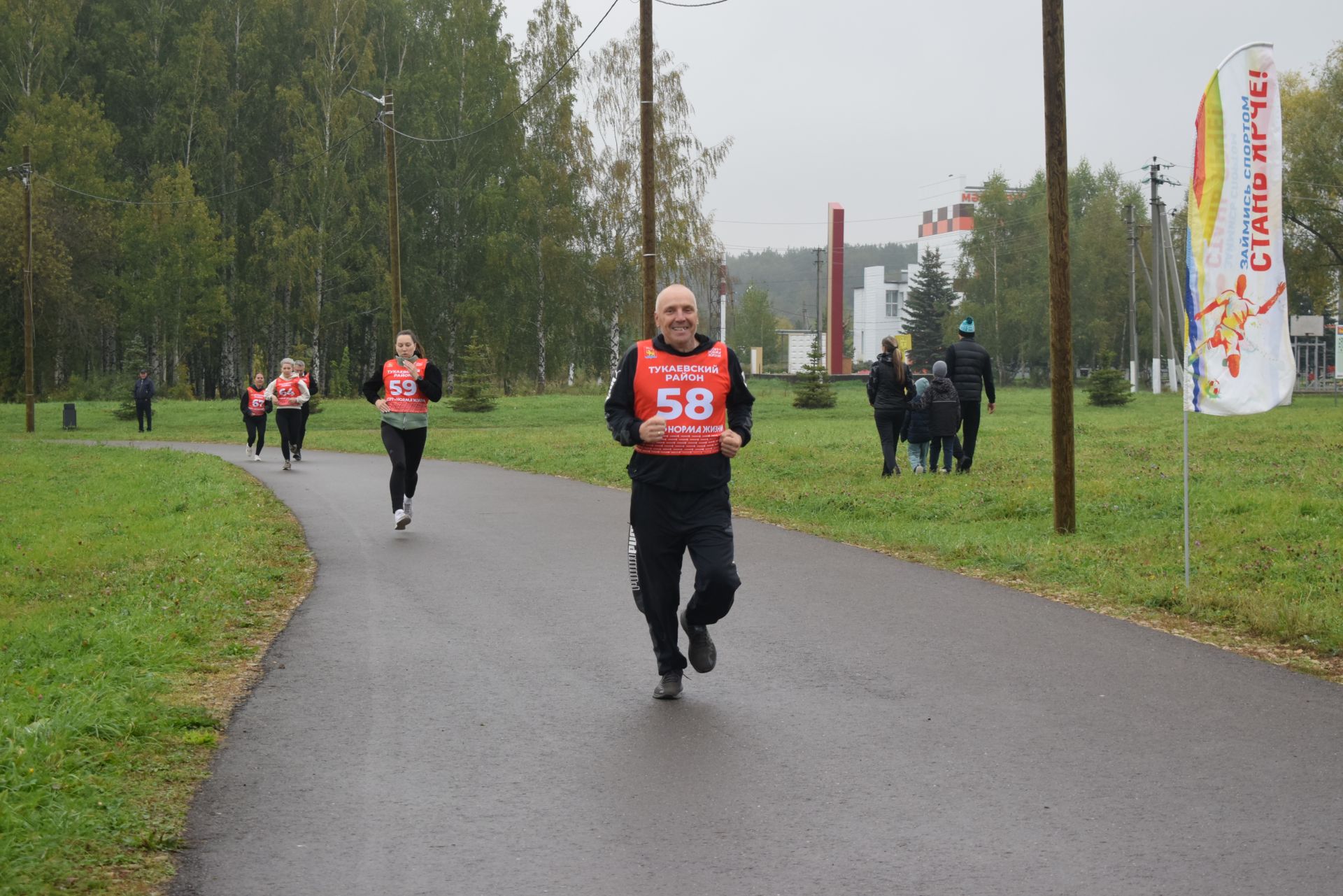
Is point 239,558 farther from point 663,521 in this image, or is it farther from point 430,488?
point 430,488

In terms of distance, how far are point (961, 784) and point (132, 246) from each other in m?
56.2

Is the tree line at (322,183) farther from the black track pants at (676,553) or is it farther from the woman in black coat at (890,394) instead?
the black track pants at (676,553)

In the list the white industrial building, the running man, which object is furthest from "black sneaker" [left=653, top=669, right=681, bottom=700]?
the white industrial building

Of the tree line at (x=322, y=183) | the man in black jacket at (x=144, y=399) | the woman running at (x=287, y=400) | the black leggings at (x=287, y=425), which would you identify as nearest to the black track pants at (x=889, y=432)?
the woman running at (x=287, y=400)

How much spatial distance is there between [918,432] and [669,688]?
1217cm

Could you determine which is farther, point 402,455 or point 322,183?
point 322,183

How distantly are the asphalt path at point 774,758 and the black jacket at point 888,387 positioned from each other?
331 inches

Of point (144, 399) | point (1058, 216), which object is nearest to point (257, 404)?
point (144, 399)

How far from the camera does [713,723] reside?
6148 millimetres

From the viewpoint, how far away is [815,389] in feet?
148

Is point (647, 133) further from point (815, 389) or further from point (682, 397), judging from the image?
point (815, 389)

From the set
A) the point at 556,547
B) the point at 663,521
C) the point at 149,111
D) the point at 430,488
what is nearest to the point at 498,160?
the point at 149,111

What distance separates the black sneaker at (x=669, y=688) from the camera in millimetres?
6637

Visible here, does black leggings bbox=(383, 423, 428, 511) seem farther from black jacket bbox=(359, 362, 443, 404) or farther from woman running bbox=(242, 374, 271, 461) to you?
woman running bbox=(242, 374, 271, 461)
